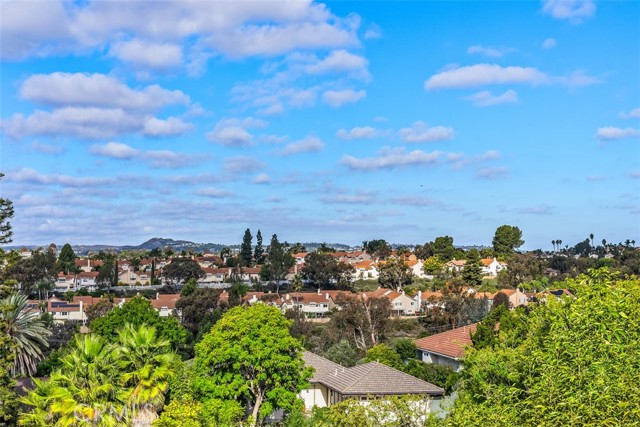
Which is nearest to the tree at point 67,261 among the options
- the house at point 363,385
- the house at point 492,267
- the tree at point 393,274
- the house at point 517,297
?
the tree at point 393,274

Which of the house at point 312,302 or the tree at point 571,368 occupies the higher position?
the tree at point 571,368

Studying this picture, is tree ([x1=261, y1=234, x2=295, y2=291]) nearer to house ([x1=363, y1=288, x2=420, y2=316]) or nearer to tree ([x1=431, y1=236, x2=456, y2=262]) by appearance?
house ([x1=363, y1=288, x2=420, y2=316])

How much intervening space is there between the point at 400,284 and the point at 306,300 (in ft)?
69.9

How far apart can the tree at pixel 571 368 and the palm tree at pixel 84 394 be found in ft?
40.2

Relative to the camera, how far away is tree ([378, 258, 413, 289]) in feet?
376

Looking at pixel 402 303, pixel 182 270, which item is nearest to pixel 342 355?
pixel 402 303

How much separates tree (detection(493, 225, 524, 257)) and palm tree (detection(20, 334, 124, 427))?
5113 inches

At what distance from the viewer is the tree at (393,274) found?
11469cm

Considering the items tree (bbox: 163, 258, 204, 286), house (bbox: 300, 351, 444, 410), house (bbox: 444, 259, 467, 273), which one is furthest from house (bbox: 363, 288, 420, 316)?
house (bbox: 300, 351, 444, 410)

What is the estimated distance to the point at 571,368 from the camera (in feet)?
55.3

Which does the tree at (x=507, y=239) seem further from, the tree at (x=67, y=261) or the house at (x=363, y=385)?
the house at (x=363, y=385)

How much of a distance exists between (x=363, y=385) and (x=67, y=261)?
119667 mm

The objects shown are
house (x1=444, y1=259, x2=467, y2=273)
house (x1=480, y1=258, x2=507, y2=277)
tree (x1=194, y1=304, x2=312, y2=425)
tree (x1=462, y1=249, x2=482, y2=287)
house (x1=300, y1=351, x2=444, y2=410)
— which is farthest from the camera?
house (x1=480, y1=258, x2=507, y2=277)

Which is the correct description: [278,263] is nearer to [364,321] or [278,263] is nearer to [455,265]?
[455,265]
